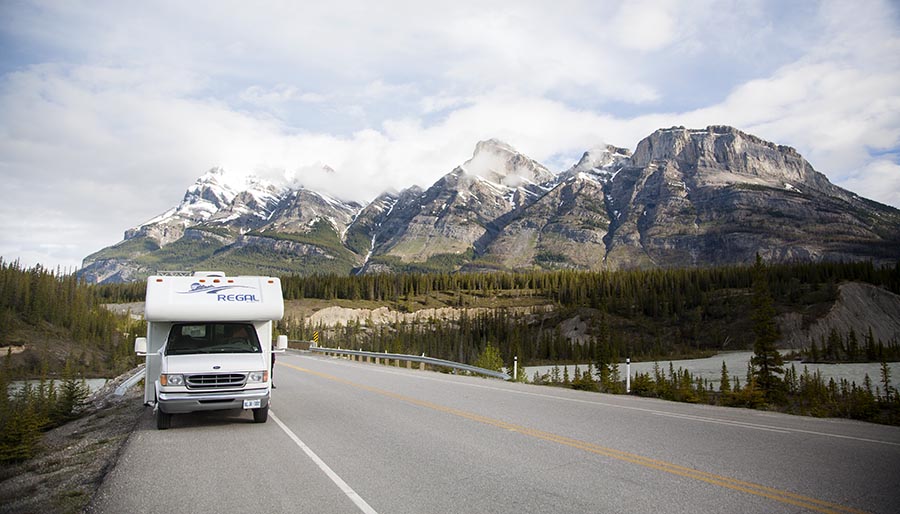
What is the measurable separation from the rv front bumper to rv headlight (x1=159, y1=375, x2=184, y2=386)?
0.68ft

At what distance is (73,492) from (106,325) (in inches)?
4543

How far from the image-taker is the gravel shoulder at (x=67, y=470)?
8172mm

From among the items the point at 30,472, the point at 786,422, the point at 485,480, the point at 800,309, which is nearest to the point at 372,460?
the point at 485,480

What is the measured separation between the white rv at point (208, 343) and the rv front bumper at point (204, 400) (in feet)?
0.06

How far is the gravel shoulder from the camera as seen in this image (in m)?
8.17

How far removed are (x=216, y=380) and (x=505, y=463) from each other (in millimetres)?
6317

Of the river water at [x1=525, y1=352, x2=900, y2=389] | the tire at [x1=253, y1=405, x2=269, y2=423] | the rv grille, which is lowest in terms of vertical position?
the river water at [x1=525, y1=352, x2=900, y2=389]

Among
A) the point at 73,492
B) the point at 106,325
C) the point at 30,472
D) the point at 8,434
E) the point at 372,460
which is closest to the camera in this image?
the point at 73,492

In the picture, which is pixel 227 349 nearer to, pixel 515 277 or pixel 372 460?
pixel 372 460

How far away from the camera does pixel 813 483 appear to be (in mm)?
7344

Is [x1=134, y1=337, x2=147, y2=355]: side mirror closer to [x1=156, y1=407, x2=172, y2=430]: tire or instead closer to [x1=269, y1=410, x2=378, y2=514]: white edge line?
[x1=156, y1=407, x2=172, y2=430]: tire

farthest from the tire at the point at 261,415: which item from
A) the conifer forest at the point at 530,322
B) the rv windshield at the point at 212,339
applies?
the conifer forest at the point at 530,322

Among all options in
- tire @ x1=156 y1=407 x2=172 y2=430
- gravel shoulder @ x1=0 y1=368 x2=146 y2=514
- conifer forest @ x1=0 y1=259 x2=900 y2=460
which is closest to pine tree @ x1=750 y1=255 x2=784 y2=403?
conifer forest @ x1=0 y1=259 x2=900 y2=460

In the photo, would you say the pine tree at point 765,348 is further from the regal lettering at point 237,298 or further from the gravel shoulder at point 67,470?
the gravel shoulder at point 67,470
